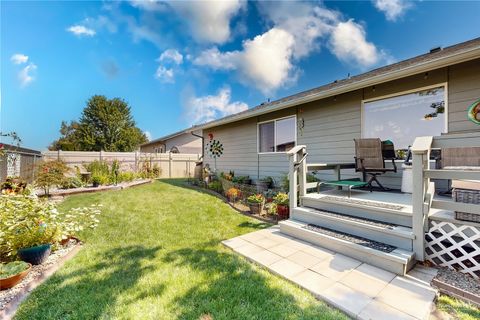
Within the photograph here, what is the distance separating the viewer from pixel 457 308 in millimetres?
1933

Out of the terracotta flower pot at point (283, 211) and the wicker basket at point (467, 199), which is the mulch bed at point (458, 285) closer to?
the wicker basket at point (467, 199)

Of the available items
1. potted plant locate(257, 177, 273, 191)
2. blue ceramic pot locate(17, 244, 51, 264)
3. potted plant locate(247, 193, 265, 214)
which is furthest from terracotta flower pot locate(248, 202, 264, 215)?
blue ceramic pot locate(17, 244, 51, 264)

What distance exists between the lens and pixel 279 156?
713 centimetres

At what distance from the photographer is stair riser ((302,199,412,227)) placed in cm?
295

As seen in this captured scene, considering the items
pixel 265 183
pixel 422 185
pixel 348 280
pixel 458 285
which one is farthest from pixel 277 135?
pixel 458 285

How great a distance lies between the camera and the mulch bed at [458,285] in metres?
2.04

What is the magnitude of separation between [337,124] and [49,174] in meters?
9.15

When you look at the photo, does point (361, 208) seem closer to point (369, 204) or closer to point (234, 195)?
point (369, 204)

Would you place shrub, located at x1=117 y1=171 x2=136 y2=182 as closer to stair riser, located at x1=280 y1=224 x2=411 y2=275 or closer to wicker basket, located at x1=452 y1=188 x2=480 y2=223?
stair riser, located at x1=280 y1=224 x2=411 y2=275

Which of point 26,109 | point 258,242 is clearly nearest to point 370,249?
point 258,242

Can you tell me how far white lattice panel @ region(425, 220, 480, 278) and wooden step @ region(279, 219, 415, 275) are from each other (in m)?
0.39

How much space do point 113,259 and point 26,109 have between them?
20198 mm

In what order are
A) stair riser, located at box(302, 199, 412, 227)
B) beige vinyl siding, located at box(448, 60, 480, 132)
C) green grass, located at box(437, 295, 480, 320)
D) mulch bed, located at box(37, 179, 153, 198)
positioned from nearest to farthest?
green grass, located at box(437, 295, 480, 320) → stair riser, located at box(302, 199, 412, 227) → beige vinyl siding, located at box(448, 60, 480, 132) → mulch bed, located at box(37, 179, 153, 198)

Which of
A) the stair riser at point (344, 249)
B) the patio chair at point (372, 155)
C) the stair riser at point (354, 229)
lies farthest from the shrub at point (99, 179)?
the patio chair at point (372, 155)
